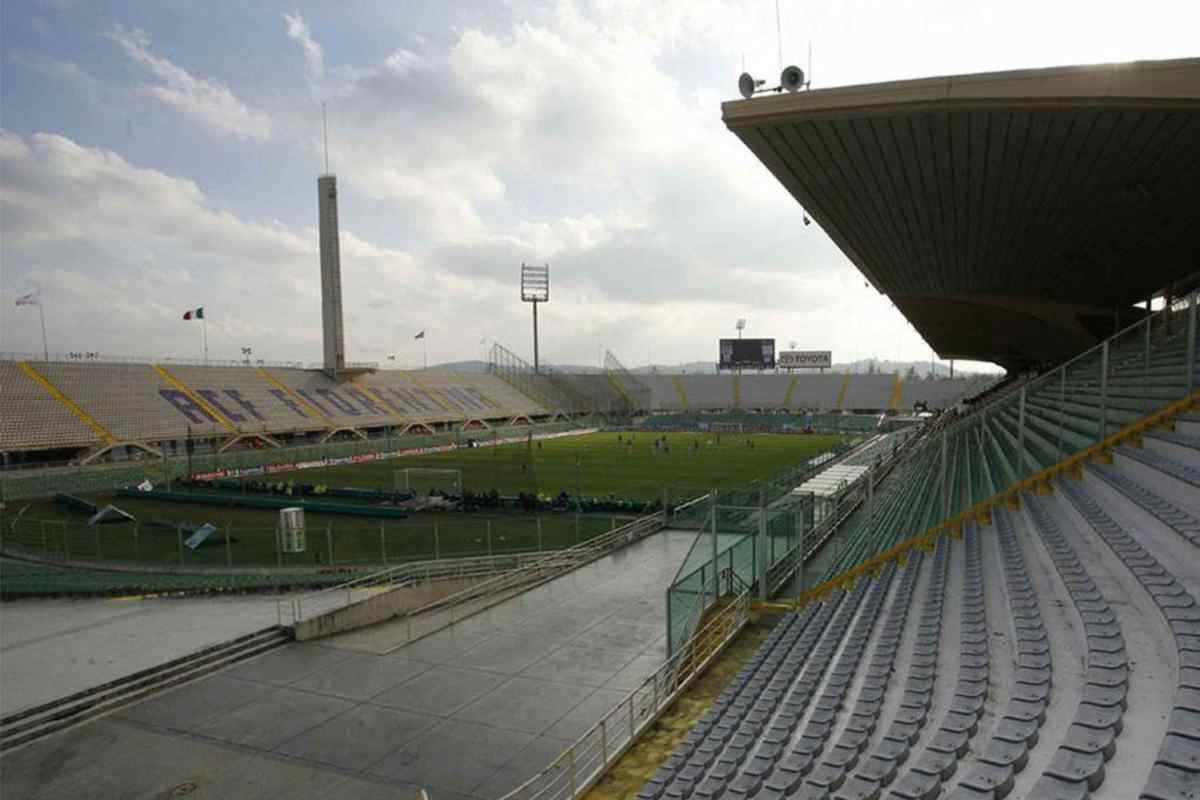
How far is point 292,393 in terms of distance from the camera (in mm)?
53031

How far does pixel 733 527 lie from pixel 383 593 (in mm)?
7401

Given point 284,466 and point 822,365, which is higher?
point 822,365

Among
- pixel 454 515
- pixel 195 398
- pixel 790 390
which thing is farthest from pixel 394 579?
pixel 790 390

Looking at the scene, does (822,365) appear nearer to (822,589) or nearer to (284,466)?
(284,466)

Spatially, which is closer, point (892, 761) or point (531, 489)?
point (892, 761)

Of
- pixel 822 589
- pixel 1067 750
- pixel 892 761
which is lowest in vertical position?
pixel 822 589

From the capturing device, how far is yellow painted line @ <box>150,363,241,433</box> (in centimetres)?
4500

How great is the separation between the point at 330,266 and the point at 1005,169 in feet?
182

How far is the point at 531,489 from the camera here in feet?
104

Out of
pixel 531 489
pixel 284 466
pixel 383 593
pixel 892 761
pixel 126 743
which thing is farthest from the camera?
pixel 284 466

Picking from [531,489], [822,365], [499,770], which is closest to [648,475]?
[531,489]

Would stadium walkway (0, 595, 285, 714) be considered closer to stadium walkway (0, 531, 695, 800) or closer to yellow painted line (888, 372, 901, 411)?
stadium walkway (0, 531, 695, 800)

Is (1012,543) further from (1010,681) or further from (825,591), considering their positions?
(825,591)

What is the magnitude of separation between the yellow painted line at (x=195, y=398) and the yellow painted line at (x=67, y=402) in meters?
6.81
